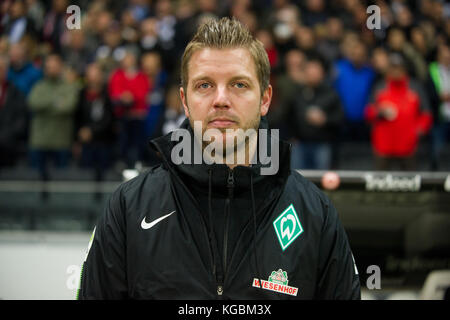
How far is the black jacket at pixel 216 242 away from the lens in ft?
7.22

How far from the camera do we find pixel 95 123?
791 cm

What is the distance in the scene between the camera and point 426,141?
8508 millimetres

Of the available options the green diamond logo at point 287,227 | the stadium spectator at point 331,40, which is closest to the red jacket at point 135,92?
the stadium spectator at point 331,40

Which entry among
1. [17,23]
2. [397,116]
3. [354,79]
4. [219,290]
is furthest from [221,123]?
[17,23]

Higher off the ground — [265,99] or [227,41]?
[227,41]

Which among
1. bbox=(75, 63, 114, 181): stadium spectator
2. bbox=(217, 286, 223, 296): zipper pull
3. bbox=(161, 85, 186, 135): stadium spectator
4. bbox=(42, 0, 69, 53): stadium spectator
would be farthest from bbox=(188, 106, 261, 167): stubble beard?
bbox=(42, 0, 69, 53): stadium spectator

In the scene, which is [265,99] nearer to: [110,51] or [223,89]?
[223,89]

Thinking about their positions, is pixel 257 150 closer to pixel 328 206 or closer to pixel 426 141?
pixel 328 206

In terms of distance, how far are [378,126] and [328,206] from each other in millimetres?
5509

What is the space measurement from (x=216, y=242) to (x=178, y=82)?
5.28 meters

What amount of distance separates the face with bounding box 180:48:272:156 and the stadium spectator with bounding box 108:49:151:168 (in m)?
5.65

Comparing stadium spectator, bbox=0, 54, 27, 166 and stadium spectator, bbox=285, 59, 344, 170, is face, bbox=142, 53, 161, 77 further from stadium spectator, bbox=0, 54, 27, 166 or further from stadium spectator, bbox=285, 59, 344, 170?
stadium spectator, bbox=285, 59, 344, 170

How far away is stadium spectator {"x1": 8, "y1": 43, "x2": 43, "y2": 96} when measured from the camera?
8242mm

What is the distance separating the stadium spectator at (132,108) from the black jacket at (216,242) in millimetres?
5586
